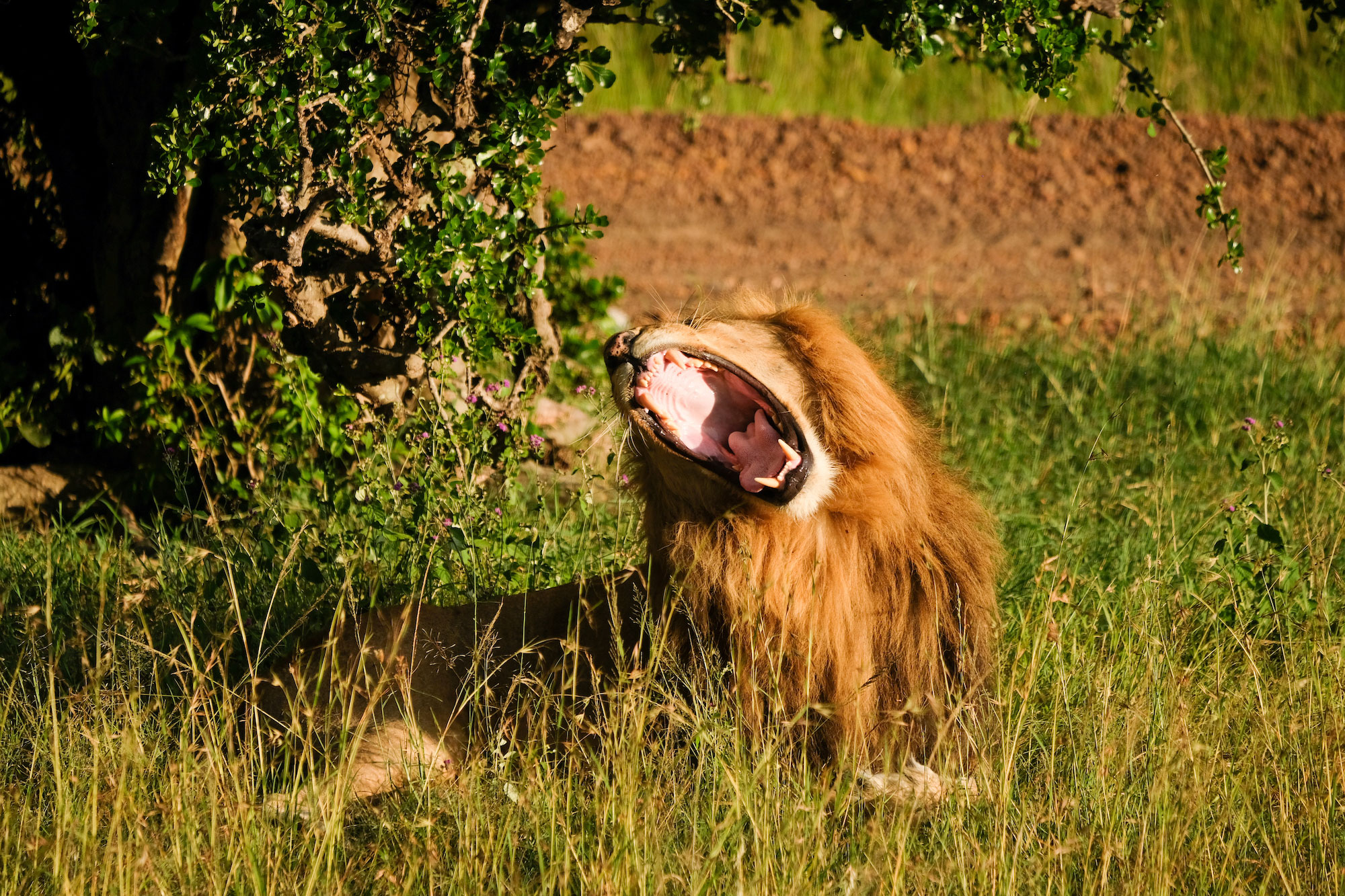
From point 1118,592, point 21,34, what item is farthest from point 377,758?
point 21,34

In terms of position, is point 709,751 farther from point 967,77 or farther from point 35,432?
point 967,77

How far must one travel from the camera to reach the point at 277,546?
Result: 3.81m

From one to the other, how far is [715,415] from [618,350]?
34 centimetres

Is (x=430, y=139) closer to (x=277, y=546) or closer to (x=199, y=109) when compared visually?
(x=199, y=109)

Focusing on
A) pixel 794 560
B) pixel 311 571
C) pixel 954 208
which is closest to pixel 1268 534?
pixel 794 560

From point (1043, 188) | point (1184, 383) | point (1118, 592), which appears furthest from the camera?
point (1043, 188)

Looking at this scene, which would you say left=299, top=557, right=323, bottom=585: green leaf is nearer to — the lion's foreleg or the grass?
the grass

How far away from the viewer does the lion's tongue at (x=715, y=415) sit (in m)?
→ 2.89

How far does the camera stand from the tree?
135 inches

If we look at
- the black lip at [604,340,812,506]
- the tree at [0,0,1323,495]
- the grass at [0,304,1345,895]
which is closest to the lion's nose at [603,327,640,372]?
the black lip at [604,340,812,506]

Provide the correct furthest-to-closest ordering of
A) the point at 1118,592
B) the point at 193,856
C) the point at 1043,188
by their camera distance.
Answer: the point at 1043,188, the point at 1118,592, the point at 193,856

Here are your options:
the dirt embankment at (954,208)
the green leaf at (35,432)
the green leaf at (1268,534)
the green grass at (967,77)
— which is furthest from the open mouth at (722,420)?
the green grass at (967,77)

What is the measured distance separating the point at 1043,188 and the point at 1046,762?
886 centimetres

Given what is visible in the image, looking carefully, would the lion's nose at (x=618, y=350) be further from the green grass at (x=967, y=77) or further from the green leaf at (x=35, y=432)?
the green grass at (x=967, y=77)
